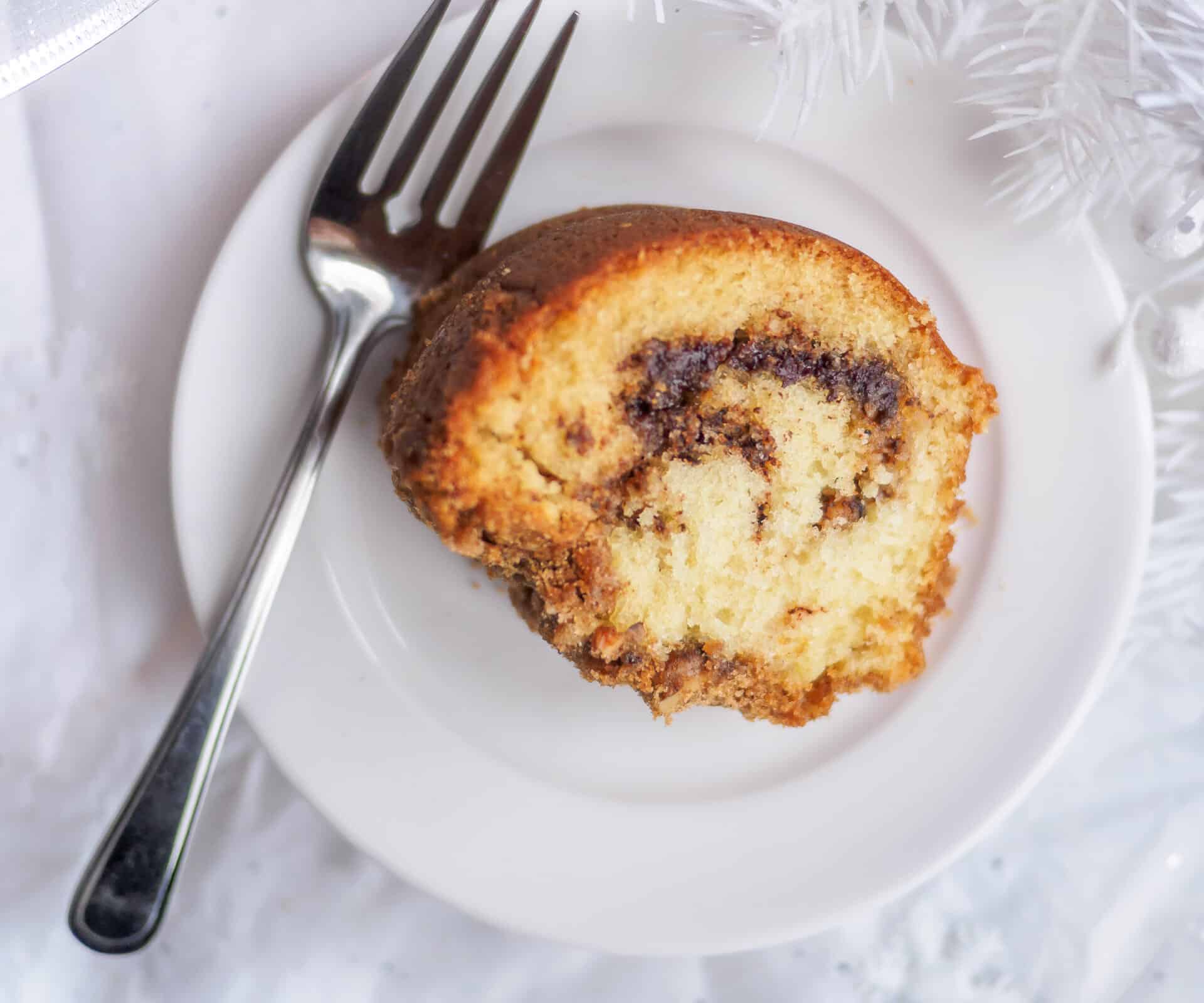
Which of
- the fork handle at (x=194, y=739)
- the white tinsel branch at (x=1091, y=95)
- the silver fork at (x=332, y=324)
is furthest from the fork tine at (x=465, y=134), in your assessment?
the white tinsel branch at (x=1091, y=95)

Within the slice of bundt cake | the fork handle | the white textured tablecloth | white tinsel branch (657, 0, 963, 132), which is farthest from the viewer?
the white textured tablecloth

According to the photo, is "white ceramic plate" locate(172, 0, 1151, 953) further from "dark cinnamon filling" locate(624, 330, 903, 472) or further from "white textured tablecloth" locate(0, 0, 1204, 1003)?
"dark cinnamon filling" locate(624, 330, 903, 472)

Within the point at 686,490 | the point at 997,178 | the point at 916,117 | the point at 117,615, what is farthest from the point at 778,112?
the point at 117,615

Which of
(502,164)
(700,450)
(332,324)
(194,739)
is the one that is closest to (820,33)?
(502,164)

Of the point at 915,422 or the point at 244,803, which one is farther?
the point at 244,803

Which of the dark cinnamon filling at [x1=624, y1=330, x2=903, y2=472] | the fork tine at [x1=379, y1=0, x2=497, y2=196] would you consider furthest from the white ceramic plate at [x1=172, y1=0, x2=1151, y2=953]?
the dark cinnamon filling at [x1=624, y1=330, x2=903, y2=472]

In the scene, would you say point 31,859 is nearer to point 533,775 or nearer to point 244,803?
point 244,803
